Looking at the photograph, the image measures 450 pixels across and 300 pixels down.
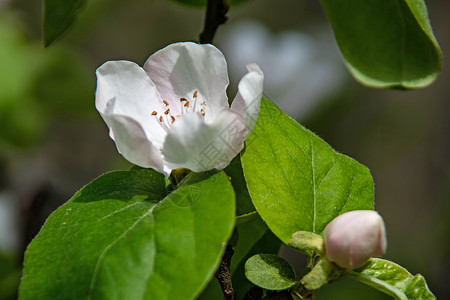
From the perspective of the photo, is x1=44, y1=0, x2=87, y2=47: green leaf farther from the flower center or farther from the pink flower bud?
the pink flower bud

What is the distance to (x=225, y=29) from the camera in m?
2.80

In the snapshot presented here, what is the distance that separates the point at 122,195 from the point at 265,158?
0.16m

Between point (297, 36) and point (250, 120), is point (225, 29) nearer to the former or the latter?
point (297, 36)

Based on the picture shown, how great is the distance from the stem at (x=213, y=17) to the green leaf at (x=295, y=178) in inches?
9.4

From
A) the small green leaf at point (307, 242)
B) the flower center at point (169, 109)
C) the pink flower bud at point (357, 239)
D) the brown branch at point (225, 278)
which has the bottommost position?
the brown branch at point (225, 278)

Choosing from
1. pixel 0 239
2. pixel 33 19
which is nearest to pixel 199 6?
pixel 0 239

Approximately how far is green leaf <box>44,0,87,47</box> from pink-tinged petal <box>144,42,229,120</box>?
16 centimetres

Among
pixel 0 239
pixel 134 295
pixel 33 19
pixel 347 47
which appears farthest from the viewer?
pixel 33 19

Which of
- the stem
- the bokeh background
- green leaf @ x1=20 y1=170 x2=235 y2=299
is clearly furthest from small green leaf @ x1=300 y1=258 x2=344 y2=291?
the bokeh background

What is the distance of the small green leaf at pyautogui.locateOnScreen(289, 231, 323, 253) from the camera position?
2.11ft

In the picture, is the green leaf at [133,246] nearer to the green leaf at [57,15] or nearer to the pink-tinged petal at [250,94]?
the pink-tinged petal at [250,94]

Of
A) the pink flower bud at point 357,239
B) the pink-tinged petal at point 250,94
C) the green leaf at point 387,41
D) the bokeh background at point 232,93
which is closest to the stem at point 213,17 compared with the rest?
the green leaf at point 387,41

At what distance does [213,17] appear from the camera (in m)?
0.93

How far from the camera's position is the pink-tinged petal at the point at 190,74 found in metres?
0.71
